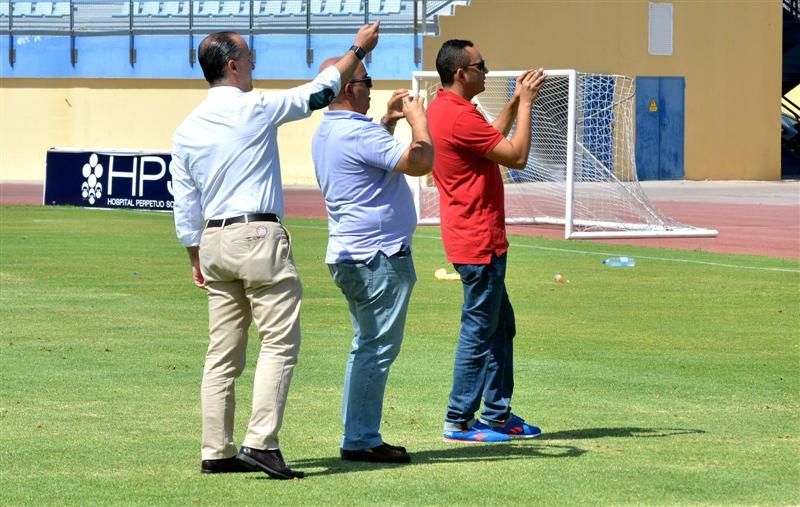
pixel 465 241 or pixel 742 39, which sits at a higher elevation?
pixel 742 39

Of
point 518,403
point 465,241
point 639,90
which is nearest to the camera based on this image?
point 465,241

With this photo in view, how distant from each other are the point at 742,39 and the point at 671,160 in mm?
4465

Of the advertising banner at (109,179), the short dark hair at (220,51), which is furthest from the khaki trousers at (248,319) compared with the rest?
the advertising banner at (109,179)

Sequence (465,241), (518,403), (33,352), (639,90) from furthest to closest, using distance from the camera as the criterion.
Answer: (639,90) < (33,352) < (518,403) < (465,241)

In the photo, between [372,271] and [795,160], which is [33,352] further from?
[795,160]

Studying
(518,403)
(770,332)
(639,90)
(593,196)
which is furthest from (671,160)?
(518,403)

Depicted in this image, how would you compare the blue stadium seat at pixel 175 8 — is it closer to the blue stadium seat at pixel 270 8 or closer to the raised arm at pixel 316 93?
the blue stadium seat at pixel 270 8

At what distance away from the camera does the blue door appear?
1757 inches

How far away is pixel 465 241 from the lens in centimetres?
802

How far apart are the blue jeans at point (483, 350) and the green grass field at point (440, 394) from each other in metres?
0.24

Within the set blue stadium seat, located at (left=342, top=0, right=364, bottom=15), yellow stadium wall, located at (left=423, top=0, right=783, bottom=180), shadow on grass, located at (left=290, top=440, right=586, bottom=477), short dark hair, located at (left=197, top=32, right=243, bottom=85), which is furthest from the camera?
blue stadium seat, located at (left=342, top=0, right=364, bottom=15)

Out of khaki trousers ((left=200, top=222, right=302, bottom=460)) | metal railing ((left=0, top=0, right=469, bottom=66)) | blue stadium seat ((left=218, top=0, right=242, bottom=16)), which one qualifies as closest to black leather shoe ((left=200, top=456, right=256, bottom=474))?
khaki trousers ((left=200, top=222, right=302, bottom=460))

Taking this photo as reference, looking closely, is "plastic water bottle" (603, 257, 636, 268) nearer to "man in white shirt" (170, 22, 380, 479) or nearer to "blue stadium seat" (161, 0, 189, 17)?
"man in white shirt" (170, 22, 380, 479)

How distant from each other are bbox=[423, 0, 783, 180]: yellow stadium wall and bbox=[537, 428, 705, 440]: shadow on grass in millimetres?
34540
